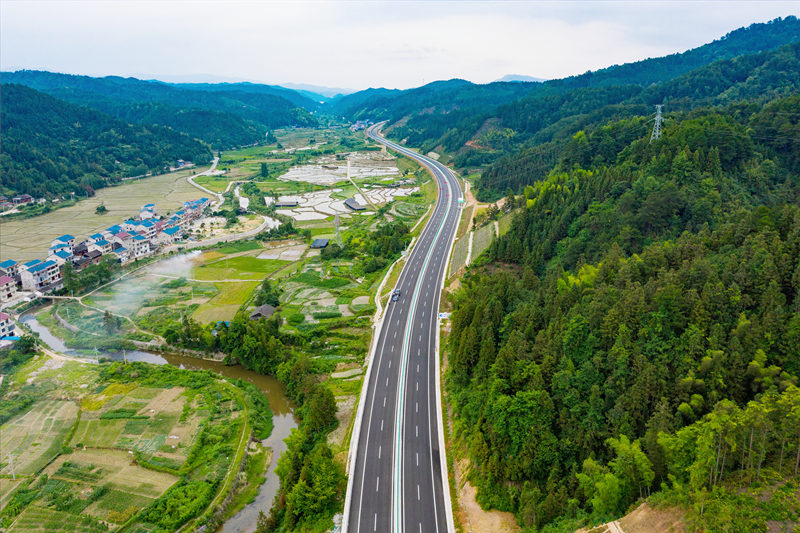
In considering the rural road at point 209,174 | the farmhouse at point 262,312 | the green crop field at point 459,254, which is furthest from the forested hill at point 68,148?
the green crop field at point 459,254

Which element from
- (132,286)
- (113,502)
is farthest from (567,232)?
(132,286)

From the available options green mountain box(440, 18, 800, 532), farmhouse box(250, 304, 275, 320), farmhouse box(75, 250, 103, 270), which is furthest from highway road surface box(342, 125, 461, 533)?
farmhouse box(75, 250, 103, 270)

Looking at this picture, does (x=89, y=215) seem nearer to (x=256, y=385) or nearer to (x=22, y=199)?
(x=22, y=199)

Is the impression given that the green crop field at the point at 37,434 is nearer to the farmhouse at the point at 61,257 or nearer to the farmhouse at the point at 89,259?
the farmhouse at the point at 61,257

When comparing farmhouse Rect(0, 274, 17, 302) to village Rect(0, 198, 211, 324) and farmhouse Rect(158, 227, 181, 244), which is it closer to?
village Rect(0, 198, 211, 324)

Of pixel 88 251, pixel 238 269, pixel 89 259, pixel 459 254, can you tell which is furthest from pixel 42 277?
pixel 459 254

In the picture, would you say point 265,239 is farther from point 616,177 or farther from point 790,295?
point 790,295

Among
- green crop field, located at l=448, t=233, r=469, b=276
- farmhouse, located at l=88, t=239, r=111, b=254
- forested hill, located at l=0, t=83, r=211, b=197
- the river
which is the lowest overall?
the river
